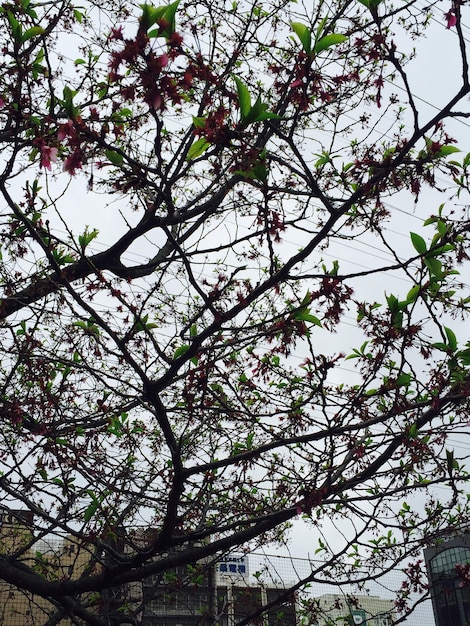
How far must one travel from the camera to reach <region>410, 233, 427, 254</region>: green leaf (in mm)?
2006

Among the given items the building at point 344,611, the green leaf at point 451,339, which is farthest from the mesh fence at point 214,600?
the green leaf at point 451,339

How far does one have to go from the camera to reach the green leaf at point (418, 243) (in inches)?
79.0

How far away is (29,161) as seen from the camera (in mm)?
3393

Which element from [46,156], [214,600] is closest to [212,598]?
[214,600]

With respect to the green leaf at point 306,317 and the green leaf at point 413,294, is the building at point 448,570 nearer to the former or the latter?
the green leaf at point 413,294

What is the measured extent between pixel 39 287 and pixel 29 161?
84 cm

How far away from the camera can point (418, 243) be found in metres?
2.02

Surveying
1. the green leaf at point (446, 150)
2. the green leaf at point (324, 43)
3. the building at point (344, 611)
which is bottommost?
the building at point (344, 611)

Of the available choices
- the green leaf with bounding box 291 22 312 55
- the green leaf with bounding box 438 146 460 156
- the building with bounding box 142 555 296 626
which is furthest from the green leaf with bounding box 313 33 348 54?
the building with bounding box 142 555 296 626

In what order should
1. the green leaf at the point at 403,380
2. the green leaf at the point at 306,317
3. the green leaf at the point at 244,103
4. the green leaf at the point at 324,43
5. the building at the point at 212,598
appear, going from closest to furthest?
1. the green leaf at the point at 244,103
2. the green leaf at the point at 324,43
3. the green leaf at the point at 306,317
4. the green leaf at the point at 403,380
5. the building at the point at 212,598

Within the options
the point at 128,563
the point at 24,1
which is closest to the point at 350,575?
the point at 128,563

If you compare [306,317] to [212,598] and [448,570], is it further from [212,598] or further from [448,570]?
[212,598]

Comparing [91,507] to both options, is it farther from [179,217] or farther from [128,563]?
[179,217]

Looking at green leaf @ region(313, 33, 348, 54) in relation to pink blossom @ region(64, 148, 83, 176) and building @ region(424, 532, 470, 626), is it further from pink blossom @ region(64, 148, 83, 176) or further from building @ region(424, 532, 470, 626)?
building @ region(424, 532, 470, 626)
